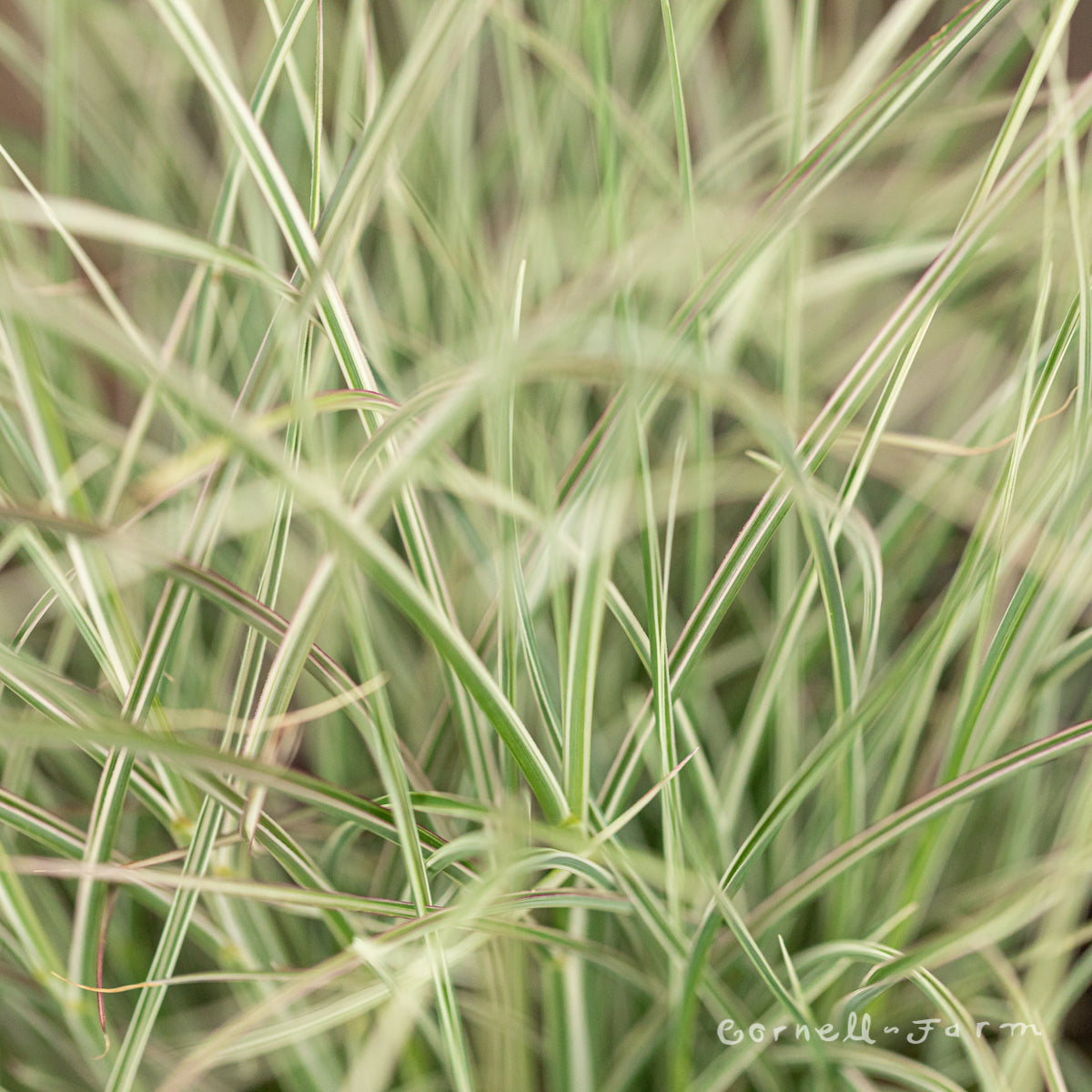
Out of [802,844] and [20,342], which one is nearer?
[20,342]

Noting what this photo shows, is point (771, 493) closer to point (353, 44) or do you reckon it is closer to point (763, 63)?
point (353, 44)

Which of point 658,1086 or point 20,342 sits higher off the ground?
point 20,342

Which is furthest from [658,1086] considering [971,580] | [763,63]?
[763,63]

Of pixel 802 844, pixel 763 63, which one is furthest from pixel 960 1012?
pixel 763 63

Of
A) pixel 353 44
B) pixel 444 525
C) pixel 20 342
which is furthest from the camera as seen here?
pixel 444 525

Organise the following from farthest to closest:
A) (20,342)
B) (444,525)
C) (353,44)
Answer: (444,525) → (353,44) → (20,342)

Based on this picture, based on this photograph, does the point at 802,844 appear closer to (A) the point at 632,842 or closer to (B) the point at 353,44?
(A) the point at 632,842

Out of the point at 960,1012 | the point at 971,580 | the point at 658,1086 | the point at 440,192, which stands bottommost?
the point at 658,1086
